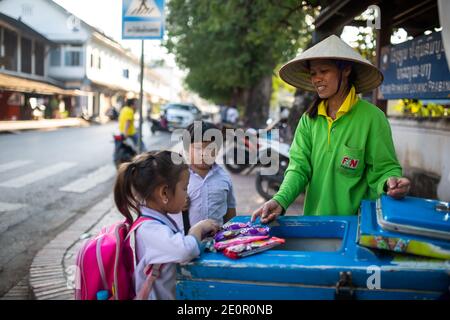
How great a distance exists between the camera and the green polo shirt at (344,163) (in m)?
2.27

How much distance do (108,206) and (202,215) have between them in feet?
14.8

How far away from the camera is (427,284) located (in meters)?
1.42

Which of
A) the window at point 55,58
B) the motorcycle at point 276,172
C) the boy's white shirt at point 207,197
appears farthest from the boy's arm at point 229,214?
the window at point 55,58

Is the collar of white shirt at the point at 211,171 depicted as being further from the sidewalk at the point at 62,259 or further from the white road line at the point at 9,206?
the white road line at the point at 9,206

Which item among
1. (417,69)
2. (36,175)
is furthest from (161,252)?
(36,175)

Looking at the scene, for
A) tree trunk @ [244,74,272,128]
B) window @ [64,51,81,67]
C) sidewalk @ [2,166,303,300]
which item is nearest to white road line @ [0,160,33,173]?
sidewalk @ [2,166,303,300]

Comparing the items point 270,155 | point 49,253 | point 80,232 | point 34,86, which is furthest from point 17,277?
point 34,86

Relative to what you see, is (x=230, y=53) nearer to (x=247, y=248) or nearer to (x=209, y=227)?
(x=209, y=227)

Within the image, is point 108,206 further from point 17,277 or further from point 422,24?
point 422,24

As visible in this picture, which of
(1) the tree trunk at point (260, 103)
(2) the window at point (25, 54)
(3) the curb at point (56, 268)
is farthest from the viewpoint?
(2) the window at point (25, 54)

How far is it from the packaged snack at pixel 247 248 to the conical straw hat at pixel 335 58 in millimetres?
1074

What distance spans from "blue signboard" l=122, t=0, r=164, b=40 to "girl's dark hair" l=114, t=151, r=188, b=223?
4.02 meters

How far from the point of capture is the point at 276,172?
24.3 feet

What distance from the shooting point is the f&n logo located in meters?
2.29
